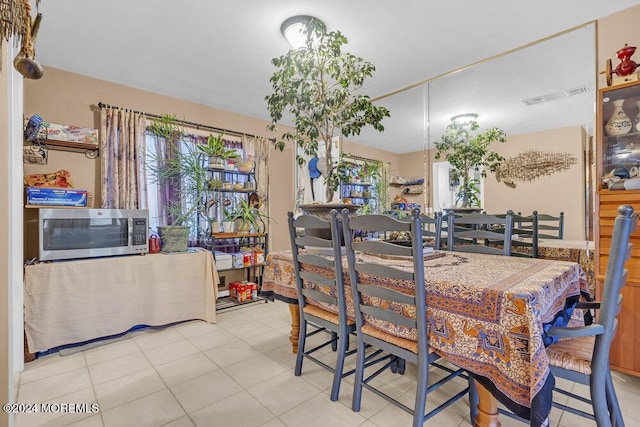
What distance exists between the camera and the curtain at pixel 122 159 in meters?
3.09

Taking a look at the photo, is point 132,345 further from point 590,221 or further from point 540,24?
point 540,24

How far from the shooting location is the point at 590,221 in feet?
7.54

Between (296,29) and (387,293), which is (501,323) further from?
(296,29)

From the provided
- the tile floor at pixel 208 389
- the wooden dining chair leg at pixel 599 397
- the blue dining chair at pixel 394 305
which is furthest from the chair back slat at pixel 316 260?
the wooden dining chair leg at pixel 599 397

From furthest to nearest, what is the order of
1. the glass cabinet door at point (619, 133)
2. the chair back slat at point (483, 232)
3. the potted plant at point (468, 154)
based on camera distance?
the potted plant at point (468, 154)
the chair back slat at point (483, 232)
the glass cabinet door at point (619, 133)

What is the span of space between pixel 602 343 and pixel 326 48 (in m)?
2.15

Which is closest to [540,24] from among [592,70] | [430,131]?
[592,70]

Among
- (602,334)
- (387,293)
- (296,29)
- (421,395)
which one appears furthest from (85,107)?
(602,334)

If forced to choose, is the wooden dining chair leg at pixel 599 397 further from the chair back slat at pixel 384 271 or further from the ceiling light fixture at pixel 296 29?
the ceiling light fixture at pixel 296 29

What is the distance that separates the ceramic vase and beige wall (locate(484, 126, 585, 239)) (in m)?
0.37

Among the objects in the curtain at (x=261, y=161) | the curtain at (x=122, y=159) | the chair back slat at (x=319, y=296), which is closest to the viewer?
the chair back slat at (x=319, y=296)

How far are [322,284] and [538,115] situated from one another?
2.33 metres

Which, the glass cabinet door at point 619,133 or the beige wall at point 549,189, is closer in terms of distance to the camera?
the glass cabinet door at point 619,133

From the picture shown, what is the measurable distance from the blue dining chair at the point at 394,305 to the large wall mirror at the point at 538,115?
1798 mm
